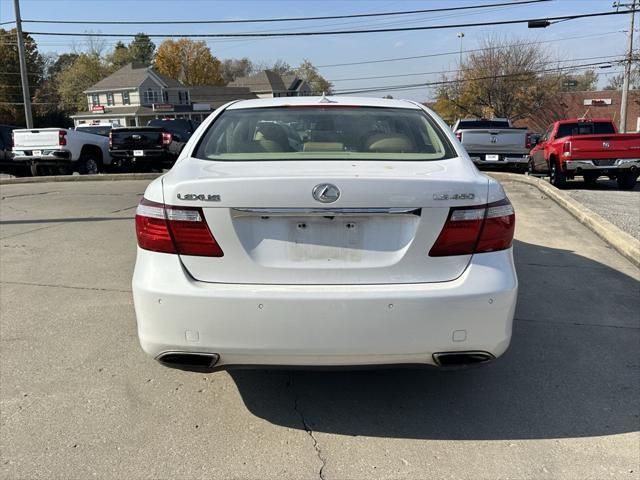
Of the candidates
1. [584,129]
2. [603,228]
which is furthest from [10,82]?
[603,228]

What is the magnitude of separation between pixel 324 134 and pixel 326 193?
1.19 metres

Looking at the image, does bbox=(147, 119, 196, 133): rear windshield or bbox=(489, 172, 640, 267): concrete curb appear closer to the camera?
bbox=(489, 172, 640, 267): concrete curb

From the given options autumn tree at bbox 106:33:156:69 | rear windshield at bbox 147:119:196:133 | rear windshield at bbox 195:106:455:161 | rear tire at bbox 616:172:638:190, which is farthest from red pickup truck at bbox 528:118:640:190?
autumn tree at bbox 106:33:156:69

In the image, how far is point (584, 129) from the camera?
15.4 m

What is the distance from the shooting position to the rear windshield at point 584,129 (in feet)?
49.0

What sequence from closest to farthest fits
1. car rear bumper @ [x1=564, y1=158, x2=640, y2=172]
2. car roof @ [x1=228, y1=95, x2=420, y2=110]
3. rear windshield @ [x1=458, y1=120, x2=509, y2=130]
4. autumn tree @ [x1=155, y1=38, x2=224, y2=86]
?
car roof @ [x1=228, y1=95, x2=420, y2=110]
car rear bumper @ [x1=564, y1=158, x2=640, y2=172]
rear windshield @ [x1=458, y1=120, x2=509, y2=130]
autumn tree @ [x1=155, y1=38, x2=224, y2=86]

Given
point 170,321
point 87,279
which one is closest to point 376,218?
point 170,321

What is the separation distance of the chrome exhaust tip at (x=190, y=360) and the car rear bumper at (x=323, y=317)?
33mm

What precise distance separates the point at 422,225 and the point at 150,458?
5.83ft

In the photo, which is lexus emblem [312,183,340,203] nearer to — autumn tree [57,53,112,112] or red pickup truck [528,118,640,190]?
red pickup truck [528,118,640,190]

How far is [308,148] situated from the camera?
11.3 feet

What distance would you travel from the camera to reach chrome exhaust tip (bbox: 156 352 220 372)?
8.87ft

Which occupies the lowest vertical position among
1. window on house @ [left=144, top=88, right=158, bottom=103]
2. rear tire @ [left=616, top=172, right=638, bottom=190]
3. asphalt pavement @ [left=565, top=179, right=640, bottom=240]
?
asphalt pavement @ [left=565, top=179, right=640, bottom=240]

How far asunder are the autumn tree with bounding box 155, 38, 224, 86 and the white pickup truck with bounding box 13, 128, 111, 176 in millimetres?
77668
